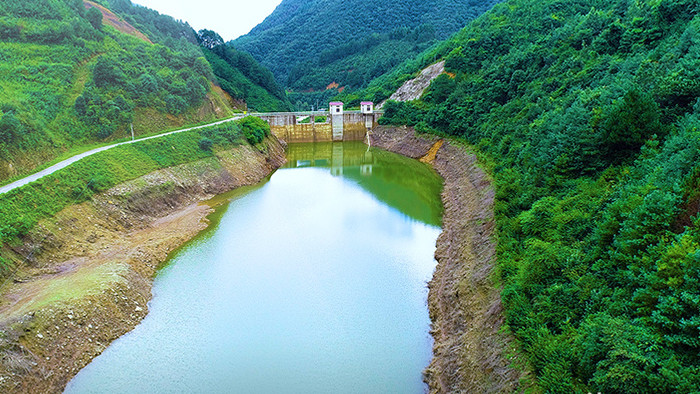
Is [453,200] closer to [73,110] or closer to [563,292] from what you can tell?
[563,292]

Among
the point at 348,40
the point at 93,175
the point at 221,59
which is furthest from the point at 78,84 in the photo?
the point at 348,40

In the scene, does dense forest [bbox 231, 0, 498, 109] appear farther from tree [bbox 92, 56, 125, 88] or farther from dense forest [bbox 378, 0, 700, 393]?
dense forest [bbox 378, 0, 700, 393]

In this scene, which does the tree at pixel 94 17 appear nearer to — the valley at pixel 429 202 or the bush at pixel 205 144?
the valley at pixel 429 202

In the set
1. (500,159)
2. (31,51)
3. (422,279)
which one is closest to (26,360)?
(422,279)

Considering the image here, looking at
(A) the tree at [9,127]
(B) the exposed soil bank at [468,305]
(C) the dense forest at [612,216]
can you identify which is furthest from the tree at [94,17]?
(C) the dense forest at [612,216]

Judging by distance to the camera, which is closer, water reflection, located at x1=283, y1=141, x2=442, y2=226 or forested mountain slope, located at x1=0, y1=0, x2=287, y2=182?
forested mountain slope, located at x1=0, y1=0, x2=287, y2=182

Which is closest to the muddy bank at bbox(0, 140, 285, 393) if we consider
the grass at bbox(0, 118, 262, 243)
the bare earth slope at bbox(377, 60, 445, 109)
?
the grass at bbox(0, 118, 262, 243)
